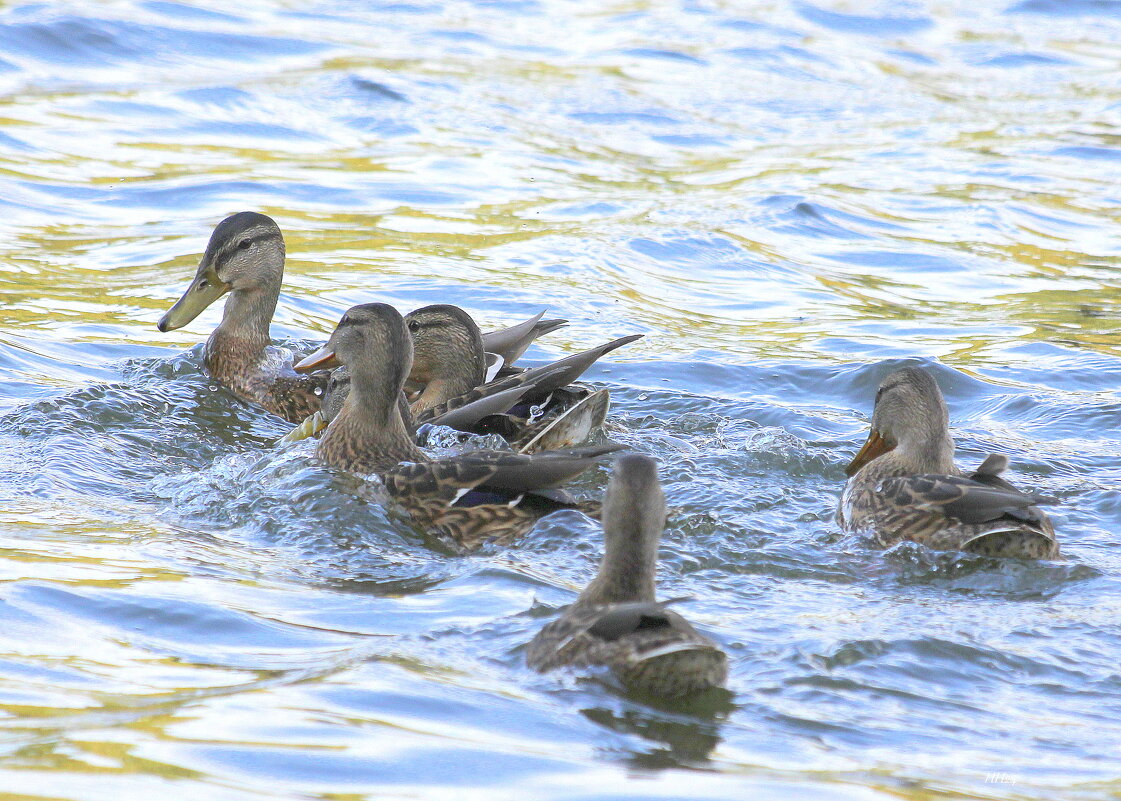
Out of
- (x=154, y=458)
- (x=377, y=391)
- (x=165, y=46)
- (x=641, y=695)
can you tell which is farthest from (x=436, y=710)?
(x=165, y=46)

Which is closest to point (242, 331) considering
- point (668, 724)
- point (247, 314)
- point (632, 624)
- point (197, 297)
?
point (247, 314)

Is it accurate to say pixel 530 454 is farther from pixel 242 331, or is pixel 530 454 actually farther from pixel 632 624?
pixel 242 331

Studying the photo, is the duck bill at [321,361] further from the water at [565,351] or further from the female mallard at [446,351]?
the female mallard at [446,351]

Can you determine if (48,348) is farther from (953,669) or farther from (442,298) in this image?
(953,669)

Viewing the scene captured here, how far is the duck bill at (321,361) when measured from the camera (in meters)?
7.01

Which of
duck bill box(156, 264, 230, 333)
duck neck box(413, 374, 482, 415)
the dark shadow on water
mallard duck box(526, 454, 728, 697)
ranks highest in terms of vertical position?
duck bill box(156, 264, 230, 333)

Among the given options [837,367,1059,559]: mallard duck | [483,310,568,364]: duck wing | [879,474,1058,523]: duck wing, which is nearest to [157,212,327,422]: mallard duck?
[483,310,568,364]: duck wing

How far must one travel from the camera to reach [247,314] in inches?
344

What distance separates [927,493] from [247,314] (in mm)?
4428

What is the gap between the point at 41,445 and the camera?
696cm

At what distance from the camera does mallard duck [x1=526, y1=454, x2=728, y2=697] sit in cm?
419

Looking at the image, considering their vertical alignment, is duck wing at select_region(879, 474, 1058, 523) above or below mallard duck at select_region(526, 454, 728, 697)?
above

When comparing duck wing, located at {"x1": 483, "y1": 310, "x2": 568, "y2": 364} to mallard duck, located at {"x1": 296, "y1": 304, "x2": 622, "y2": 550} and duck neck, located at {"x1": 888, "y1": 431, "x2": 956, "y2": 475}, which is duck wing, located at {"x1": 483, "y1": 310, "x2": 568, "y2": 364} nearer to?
mallard duck, located at {"x1": 296, "y1": 304, "x2": 622, "y2": 550}

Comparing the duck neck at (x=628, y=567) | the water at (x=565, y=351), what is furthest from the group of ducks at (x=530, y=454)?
the water at (x=565, y=351)
